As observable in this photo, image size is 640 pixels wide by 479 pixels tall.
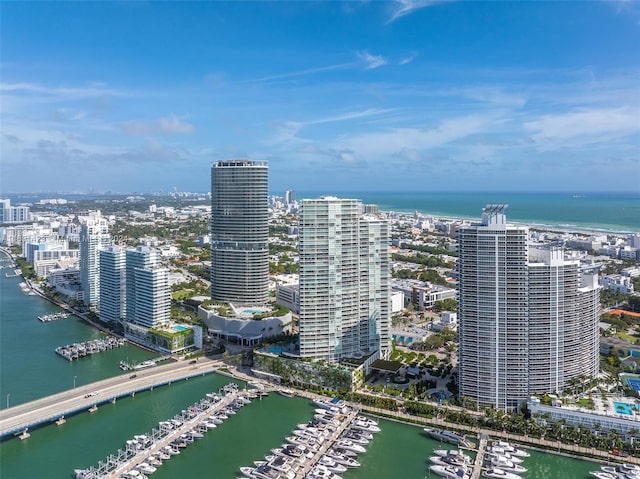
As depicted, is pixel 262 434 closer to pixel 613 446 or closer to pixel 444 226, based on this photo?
pixel 613 446

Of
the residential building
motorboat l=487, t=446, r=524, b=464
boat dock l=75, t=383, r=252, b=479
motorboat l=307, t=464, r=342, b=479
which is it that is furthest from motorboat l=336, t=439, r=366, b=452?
the residential building

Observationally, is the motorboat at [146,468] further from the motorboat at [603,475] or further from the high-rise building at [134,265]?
the high-rise building at [134,265]

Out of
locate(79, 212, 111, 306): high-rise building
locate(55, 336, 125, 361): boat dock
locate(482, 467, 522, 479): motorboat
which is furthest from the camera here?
locate(79, 212, 111, 306): high-rise building

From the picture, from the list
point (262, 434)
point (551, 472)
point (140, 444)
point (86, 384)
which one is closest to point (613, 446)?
point (551, 472)

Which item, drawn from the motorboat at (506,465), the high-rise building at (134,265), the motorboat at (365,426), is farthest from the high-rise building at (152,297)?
the motorboat at (506,465)

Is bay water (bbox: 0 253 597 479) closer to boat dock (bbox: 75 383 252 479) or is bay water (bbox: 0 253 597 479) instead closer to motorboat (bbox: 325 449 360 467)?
motorboat (bbox: 325 449 360 467)

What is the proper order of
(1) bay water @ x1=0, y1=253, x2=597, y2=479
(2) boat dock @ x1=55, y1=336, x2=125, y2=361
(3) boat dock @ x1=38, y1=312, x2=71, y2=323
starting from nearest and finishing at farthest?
(1) bay water @ x1=0, y1=253, x2=597, y2=479 < (2) boat dock @ x1=55, y1=336, x2=125, y2=361 < (3) boat dock @ x1=38, y1=312, x2=71, y2=323
